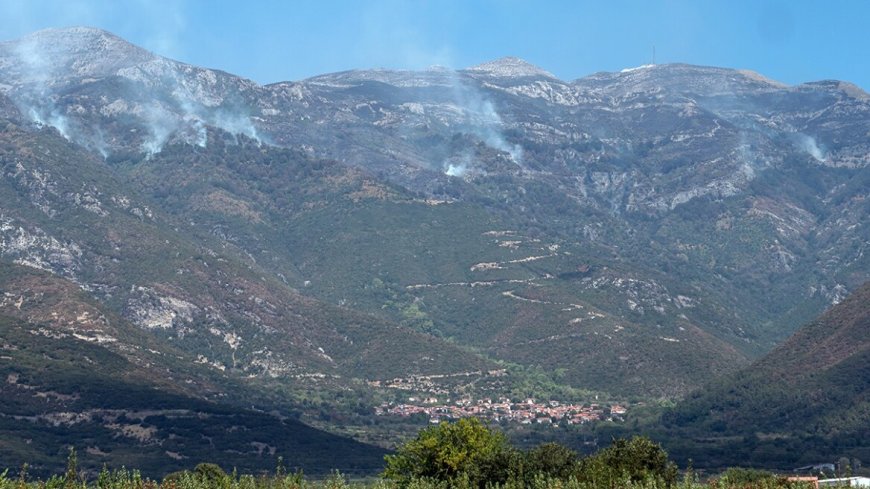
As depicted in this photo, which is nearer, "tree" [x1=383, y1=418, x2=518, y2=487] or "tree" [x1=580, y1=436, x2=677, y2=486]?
"tree" [x1=580, y1=436, x2=677, y2=486]

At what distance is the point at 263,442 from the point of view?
16100cm

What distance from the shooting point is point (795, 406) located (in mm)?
177875

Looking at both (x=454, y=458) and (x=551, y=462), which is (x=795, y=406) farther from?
(x=454, y=458)

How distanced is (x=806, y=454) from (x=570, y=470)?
71.2 metres

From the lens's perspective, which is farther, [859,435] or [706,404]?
[706,404]

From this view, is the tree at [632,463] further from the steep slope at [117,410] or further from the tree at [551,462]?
the steep slope at [117,410]

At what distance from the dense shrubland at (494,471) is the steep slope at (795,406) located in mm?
59837

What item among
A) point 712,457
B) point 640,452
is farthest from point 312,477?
point 640,452

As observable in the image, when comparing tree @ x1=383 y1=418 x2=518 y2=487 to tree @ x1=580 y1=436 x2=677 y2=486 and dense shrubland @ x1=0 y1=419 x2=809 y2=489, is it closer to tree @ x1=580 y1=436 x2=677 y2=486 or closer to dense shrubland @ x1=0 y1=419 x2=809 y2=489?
dense shrubland @ x1=0 y1=419 x2=809 y2=489

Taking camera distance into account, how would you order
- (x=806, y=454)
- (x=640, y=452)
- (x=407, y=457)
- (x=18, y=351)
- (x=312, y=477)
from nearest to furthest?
(x=640, y=452) < (x=407, y=457) < (x=312, y=477) < (x=806, y=454) < (x=18, y=351)

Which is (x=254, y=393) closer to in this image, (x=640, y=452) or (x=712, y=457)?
(x=712, y=457)

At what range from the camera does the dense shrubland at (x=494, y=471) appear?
81688 millimetres

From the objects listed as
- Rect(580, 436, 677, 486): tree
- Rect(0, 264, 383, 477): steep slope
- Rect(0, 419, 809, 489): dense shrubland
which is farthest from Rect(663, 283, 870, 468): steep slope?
Rect(580, 436, 677, 486): tree

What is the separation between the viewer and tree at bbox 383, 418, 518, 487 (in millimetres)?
94250
